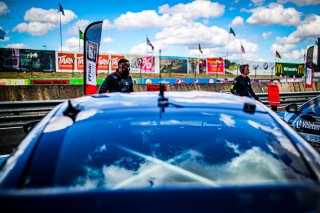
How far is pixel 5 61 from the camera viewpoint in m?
35.1

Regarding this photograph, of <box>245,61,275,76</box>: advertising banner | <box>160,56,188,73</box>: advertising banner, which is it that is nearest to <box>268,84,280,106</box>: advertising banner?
<box>160,56,188,73</box>: advertising banner

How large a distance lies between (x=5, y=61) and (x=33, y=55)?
298 cm

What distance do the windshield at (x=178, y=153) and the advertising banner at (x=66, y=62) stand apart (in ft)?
130

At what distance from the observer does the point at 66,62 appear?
40844 mm

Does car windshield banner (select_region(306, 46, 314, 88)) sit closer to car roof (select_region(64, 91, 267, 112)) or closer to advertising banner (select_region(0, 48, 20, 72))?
car roof (select_region(64, 91, 267, 112))

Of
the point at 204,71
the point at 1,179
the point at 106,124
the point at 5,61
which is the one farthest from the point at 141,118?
the point at 204,71

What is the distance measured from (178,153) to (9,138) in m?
6.43

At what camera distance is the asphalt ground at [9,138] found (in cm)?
645

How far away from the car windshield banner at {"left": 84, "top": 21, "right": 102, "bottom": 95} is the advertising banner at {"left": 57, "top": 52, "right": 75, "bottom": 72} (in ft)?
104

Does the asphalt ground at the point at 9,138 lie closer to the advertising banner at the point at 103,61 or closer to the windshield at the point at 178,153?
the windshield at the point at 178,153

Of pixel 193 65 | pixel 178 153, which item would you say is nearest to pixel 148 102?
pixel 178 153

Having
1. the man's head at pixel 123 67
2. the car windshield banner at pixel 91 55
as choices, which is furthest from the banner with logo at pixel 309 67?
the man's head at pixel 123 67

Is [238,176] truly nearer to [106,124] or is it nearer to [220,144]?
[220,144]

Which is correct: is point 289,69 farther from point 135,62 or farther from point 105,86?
point 105,86
